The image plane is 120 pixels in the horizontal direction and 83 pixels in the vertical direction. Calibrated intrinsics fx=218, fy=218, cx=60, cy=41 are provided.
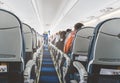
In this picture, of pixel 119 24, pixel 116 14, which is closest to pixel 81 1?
pixel 116 14

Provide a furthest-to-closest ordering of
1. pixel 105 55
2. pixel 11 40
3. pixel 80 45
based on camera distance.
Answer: pixel 80 45, pixel 105 55, pixel 11 40

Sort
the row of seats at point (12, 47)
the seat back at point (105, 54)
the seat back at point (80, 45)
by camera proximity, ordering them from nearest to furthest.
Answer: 1. the row of seats at point (12, 47)
2. the seat back at point (105, 54)
3. the seat back at point (80, 45)

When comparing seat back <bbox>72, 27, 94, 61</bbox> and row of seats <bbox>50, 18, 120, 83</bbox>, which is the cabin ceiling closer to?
seat back <bbox>72, 27, 94, 61</bbox>

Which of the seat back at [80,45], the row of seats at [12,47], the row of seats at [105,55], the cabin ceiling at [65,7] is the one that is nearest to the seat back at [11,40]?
the row of seats at [12,47]

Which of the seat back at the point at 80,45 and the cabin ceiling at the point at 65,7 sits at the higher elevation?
the cabin ceiling at the point at 65,7

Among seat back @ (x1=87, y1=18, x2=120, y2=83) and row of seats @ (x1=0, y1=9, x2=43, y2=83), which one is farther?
seat back @ (x1=87, y1=18, x2=120, y2=83)

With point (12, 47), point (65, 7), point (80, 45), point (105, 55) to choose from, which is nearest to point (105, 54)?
point (105, 55)

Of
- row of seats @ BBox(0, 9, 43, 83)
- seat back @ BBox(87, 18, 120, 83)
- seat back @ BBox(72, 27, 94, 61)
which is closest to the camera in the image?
row of seats @ BBox(0, 9, 43, 83)

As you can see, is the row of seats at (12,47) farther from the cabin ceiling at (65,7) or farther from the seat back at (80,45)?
the cabin ceiling at (65,7)

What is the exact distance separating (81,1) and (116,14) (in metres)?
1.66

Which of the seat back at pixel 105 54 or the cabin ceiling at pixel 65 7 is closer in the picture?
the seat back at pixel 105 54

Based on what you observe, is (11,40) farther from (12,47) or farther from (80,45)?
(80,45)

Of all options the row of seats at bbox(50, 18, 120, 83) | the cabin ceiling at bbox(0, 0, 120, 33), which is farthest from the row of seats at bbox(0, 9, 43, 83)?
the cabin ceiling at bbox(0, 0, 120, 33)

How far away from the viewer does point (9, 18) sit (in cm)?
230
